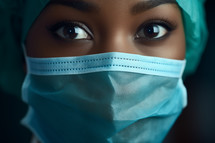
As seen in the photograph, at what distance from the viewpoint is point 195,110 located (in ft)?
5.79

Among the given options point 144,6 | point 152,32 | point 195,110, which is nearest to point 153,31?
point 152,32

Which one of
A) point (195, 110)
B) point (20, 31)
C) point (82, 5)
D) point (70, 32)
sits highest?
point (82, 5)

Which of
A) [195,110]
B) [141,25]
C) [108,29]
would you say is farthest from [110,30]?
[195,110]

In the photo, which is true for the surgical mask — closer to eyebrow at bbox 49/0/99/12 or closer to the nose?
the nose

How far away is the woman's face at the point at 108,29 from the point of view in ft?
3.22

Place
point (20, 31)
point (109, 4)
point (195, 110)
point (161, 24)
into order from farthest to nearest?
point (195, 110), point (20, 31), point (161, 24), point (109, 4)

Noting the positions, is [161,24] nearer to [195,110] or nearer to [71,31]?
[71,31]

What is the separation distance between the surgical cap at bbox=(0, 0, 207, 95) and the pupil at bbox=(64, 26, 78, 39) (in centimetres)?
12

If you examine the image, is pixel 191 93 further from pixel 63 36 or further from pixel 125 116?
pixel 63 36

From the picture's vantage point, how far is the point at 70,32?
1.07 metres

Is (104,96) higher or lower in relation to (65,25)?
lower

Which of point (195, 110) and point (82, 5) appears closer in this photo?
point (82, 5)

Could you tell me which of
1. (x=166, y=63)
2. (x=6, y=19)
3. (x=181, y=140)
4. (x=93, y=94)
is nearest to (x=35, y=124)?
(x=93, y=94)

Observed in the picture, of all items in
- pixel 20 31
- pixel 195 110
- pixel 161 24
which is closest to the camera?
pixel 161 24
